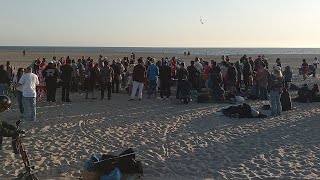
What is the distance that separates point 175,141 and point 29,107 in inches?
174

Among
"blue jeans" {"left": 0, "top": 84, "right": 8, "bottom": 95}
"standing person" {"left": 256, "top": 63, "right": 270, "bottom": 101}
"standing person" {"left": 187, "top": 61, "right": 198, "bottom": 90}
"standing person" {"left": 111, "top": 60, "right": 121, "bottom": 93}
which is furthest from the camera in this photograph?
"standing person" {"left": 111, "top": 60, "right": 121, "bottom": 93}

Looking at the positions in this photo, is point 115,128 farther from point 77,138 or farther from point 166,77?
point 166,77

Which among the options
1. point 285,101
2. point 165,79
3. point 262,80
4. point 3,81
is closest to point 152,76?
point 165,79

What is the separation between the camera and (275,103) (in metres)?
12.6

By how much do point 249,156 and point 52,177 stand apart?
361 cm

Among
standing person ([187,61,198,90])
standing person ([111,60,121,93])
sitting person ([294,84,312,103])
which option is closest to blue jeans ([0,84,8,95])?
standing person ([111,60,121,93])

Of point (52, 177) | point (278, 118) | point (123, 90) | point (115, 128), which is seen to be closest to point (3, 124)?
point (52, 177)

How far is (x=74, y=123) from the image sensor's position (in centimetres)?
1115

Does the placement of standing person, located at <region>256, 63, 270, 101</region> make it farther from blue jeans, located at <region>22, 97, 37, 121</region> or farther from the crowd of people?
blue jeans, located at <region>22, 97, 37, 121</region>

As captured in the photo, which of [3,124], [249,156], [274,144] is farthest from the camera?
[274,144]

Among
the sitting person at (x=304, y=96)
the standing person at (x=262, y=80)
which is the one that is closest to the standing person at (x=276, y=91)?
→ the standing person at (x=262, y=80)

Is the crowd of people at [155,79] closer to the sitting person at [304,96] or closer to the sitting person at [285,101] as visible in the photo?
the sitting person at [285,101]

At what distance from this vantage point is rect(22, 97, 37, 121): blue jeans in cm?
1103

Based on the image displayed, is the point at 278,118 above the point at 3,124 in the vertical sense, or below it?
below
